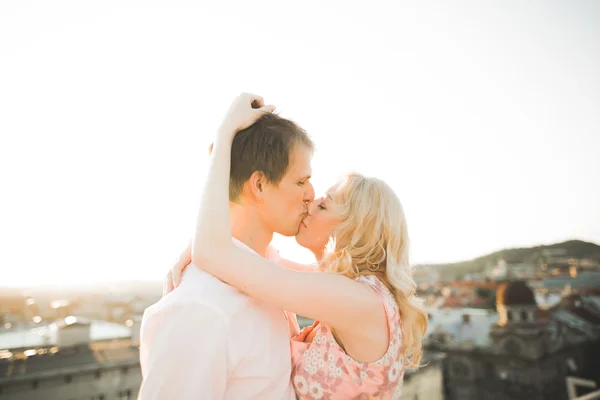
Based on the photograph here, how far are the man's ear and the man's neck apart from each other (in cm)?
12

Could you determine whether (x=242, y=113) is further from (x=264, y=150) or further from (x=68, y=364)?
(x=68, y=364)

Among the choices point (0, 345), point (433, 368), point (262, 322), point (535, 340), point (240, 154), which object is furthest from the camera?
point (535, 340)

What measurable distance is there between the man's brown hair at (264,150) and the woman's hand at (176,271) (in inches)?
18.5

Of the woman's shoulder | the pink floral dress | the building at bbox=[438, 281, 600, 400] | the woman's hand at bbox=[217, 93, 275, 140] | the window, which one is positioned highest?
the woman's hand at bbox=[217, 93, 275, 140]

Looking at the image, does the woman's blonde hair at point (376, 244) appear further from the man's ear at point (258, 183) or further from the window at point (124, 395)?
the window at point (124, 395)

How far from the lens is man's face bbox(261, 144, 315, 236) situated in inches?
109

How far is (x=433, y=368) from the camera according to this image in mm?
23203

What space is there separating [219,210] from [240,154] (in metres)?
0.62

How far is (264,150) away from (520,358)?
4118 centimetres

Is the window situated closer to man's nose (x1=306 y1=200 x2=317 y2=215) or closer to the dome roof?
man's nose (x1=306 y1=200 x2=317 y2=215)

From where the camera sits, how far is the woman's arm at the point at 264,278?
7.26 feet

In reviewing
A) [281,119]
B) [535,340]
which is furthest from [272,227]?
[535,340]

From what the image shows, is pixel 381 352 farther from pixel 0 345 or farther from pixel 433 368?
pixel 433 368

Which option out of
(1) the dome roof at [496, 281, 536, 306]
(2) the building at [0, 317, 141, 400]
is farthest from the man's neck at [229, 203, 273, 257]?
(1) the dome roof at [496, 281, 536, 306]
